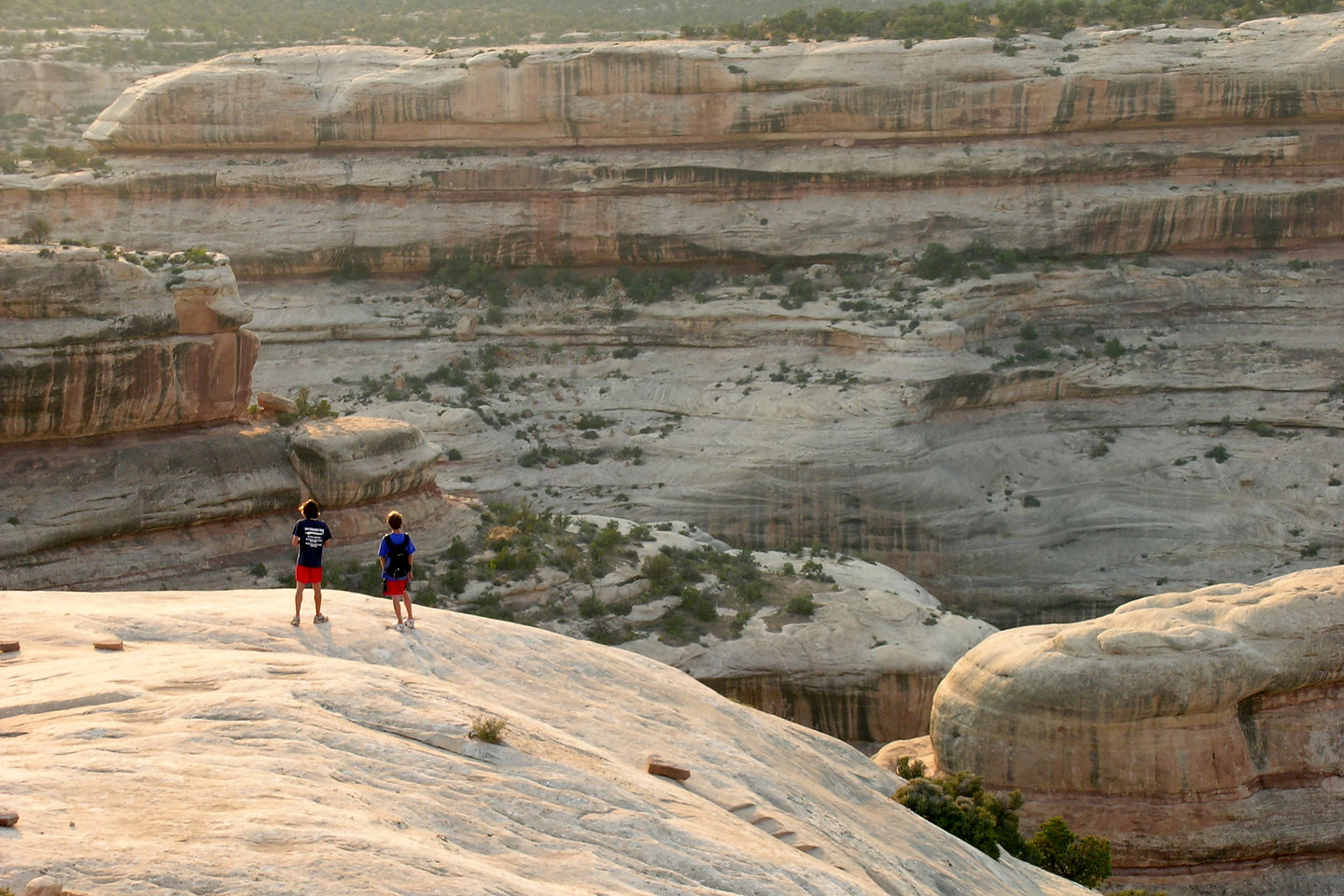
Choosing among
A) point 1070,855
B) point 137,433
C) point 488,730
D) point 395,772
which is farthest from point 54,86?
point 395,772

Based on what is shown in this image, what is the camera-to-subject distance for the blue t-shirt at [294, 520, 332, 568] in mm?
13789

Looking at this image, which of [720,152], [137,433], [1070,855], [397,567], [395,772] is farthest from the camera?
[720,152]

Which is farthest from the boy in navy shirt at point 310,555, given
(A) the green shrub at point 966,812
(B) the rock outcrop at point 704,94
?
(B) the rock outcrop at point 704,94

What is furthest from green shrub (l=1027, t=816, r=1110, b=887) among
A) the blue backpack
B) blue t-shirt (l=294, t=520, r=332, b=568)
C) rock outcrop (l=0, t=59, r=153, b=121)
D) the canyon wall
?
rock outcrop (l=0, t=59, r=153, b=121)

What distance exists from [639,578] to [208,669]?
1718 centimetres

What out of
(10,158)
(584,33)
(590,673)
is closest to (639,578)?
(590,673)

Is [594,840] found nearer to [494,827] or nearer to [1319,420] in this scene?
[494,827]

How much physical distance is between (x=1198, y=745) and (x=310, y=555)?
13170mm

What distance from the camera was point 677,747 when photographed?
13125 mm

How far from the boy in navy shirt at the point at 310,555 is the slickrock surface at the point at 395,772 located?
31cm

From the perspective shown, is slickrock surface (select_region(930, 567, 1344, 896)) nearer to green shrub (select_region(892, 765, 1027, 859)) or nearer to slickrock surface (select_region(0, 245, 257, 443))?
green shrub (select_region(892, 765, 1027, 859))

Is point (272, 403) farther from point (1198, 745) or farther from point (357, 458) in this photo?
point (1198, 745)

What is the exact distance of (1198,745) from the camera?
65.9 ft

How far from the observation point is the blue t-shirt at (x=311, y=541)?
13789 mm
